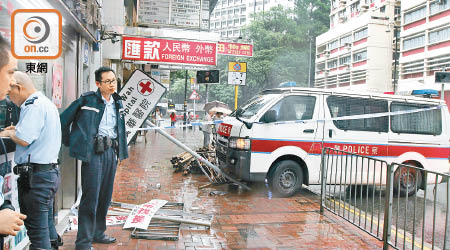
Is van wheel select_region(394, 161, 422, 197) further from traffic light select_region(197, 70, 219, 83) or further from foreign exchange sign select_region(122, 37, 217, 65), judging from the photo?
traffic light select_region(197, 70, 219, 83)

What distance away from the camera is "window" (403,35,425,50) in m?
39.5

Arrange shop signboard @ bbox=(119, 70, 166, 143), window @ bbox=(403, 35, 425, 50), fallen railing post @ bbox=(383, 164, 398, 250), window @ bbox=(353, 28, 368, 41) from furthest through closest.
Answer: window @ bbox=(353, 28, 368, 41)
window @ bbox=(403, 35, 425, 50)
shop signboard @ bbox=(119, 70, 166, 143)
fallen railing post @ bbox=(383, 164, 398, 250)

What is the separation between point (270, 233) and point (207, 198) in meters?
2.16

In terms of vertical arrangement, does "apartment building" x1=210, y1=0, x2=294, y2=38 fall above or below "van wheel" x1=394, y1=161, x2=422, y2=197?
above

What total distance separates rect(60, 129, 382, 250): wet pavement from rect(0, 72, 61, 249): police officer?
4.44ft

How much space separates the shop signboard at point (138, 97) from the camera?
598 cm

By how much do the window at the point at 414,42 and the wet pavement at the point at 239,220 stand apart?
3683 cm

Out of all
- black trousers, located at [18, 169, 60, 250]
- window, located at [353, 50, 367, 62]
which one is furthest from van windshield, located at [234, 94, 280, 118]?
window, located at [353, 50, 367, 62]

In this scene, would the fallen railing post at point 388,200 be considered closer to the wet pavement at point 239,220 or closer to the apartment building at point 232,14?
the wet pavement at point 239,220

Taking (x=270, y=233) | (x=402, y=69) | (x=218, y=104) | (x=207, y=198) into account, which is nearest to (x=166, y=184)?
(x=207, y=198)

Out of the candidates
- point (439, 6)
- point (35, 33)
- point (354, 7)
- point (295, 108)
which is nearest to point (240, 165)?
point (295, 108)

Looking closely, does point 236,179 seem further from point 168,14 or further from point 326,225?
point 168,14

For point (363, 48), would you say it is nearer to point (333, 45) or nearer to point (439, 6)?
point (333, 45)

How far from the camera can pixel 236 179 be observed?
8.41 metres
